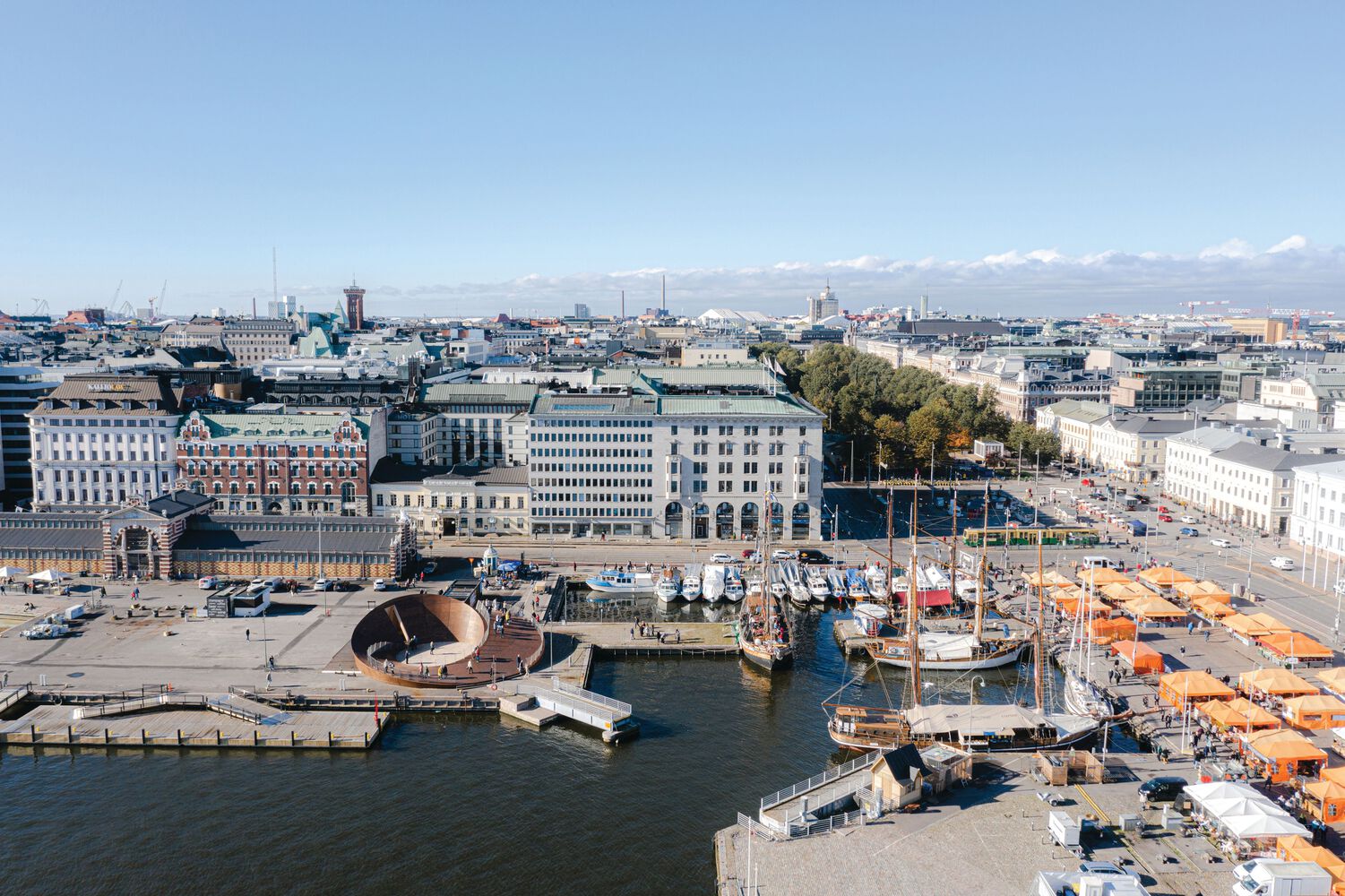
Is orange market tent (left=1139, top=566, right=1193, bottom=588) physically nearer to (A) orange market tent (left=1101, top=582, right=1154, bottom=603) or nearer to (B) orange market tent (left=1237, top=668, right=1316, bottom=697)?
(A) orange market tent (left=1101, top=582, right=1154, bottom=603)

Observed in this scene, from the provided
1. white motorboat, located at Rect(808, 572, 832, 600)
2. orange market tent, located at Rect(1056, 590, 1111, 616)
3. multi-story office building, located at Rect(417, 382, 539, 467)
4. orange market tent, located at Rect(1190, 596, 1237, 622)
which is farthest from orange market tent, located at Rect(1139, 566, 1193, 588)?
multi-story office building, located at Rect(417, 382, 539, 467)

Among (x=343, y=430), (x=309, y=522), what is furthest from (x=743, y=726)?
(x=343, y=430)

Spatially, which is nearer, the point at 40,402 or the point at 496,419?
the point at 40,402

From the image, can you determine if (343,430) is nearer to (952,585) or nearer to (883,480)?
(952,585)

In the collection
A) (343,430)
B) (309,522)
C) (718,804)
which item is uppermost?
(343,430)

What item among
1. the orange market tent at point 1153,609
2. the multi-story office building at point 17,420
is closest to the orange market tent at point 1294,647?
the orange market tent at point 1153,609

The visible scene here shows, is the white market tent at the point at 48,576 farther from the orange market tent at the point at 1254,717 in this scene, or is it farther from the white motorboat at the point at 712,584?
the orange market tent at the point at 1254,717
